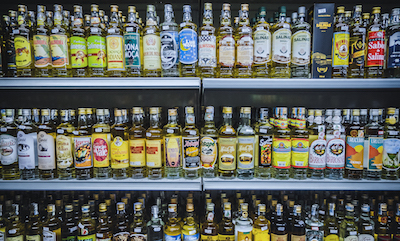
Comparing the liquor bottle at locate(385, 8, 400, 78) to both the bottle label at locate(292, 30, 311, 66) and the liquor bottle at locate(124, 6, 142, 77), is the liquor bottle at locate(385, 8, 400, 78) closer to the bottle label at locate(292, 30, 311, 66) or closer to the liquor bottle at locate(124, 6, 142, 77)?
the bottle label at locate(292, 30, 311, 66)

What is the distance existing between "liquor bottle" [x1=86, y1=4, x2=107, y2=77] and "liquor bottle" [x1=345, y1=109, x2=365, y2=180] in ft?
5.28

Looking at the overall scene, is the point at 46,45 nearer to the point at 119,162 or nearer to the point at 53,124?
the point at 53,124

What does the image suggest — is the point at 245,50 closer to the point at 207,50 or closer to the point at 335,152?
the point at 207,50

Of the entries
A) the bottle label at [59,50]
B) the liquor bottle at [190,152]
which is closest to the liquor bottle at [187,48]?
the liquor bottle at [190,152]

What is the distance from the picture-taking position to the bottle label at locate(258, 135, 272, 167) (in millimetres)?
1398

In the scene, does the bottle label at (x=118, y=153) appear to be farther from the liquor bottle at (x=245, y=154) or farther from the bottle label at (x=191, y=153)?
the liquor bottle at (x=245, y=154)

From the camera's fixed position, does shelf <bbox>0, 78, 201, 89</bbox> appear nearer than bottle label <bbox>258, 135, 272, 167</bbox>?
Yes

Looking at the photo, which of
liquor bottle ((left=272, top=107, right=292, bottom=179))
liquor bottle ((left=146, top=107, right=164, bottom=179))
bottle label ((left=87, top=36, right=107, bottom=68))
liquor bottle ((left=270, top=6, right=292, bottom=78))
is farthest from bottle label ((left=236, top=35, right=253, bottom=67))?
bottle label ((left=87, top=36, right=107, bottom=68))

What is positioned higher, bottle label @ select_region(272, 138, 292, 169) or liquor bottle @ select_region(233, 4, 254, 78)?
liquor bottle @ select_region(233, 4, 254, 78)

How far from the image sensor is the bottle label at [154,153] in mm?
1378

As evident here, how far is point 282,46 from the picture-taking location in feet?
4.51

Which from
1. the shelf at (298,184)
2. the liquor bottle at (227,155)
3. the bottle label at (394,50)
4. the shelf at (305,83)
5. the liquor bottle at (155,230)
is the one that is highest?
the bottle label at (394,50)

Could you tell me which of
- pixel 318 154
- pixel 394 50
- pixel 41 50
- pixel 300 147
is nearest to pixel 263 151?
pixel 300 147

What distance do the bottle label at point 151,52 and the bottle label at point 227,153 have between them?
0.62 meters
